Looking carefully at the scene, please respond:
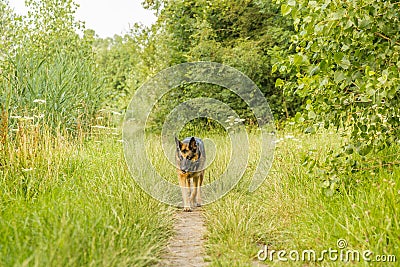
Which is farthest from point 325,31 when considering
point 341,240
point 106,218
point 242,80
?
point 242,80

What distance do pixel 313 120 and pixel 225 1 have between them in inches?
424

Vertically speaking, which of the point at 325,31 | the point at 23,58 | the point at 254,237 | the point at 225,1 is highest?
the point at 225,1

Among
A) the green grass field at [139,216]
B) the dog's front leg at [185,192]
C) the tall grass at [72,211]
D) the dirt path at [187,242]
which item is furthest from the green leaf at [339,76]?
the dog's front leg at [185,192]

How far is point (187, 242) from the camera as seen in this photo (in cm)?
507

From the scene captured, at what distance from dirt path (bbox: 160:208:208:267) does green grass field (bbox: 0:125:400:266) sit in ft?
0.35

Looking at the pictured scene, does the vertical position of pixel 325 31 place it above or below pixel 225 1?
below

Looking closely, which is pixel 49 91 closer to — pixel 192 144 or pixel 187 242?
pixel 192 144

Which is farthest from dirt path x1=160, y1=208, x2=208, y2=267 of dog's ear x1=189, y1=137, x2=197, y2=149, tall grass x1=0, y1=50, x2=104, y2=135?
tall grass x1=0, y1=50, x2=104, y2=135

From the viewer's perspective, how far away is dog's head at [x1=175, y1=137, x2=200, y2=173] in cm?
708

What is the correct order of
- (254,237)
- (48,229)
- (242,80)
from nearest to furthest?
(48,229) < (254,237) < (242,80)

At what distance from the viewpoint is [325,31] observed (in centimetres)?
399

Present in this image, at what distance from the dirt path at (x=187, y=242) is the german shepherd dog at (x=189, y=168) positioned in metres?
0.46

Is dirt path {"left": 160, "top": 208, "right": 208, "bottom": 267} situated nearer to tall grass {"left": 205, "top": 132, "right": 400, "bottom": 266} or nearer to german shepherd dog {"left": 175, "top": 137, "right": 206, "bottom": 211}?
tall grass {"left": 205, "top": 132, "right": 400, "bottom": 266}

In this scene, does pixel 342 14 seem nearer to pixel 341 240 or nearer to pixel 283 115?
pixel 341 240
